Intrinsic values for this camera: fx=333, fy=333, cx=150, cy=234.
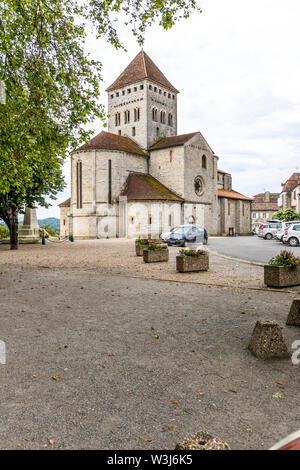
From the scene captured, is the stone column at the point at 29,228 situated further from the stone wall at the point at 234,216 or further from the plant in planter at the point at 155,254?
the stone wall at the point at 234,216

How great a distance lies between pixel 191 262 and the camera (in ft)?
37.1

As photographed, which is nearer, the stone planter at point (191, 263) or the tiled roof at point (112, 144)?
the stone planter at point (191, 263)

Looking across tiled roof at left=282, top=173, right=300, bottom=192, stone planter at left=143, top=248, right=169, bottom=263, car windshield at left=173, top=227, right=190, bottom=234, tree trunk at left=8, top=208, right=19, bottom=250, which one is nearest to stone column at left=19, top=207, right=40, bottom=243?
tree trunk at left=8, top=208, right=19, bottom=250

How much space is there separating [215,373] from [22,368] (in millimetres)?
2138

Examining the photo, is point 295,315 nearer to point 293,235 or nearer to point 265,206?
point 293,235

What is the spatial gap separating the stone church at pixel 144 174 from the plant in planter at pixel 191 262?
29.1m

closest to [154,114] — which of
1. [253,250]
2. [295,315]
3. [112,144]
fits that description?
[112,144]

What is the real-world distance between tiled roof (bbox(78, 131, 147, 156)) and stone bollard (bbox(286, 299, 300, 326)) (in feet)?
134

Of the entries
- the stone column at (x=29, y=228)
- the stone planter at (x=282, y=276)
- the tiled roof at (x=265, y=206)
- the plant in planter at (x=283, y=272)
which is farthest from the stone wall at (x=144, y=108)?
the tiled roof at (x=265, y=206)

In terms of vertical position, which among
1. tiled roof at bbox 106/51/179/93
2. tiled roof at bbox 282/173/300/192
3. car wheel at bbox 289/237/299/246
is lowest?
car wheel at bbox 289/237/299/246

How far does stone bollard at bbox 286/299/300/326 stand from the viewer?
5152mm

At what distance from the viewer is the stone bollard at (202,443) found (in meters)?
1.79

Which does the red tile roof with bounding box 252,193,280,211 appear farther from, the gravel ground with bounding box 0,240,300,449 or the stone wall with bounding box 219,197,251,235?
the gravel ground with bounding box 0,240,300,449

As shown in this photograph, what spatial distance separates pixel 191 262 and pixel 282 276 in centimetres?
354
